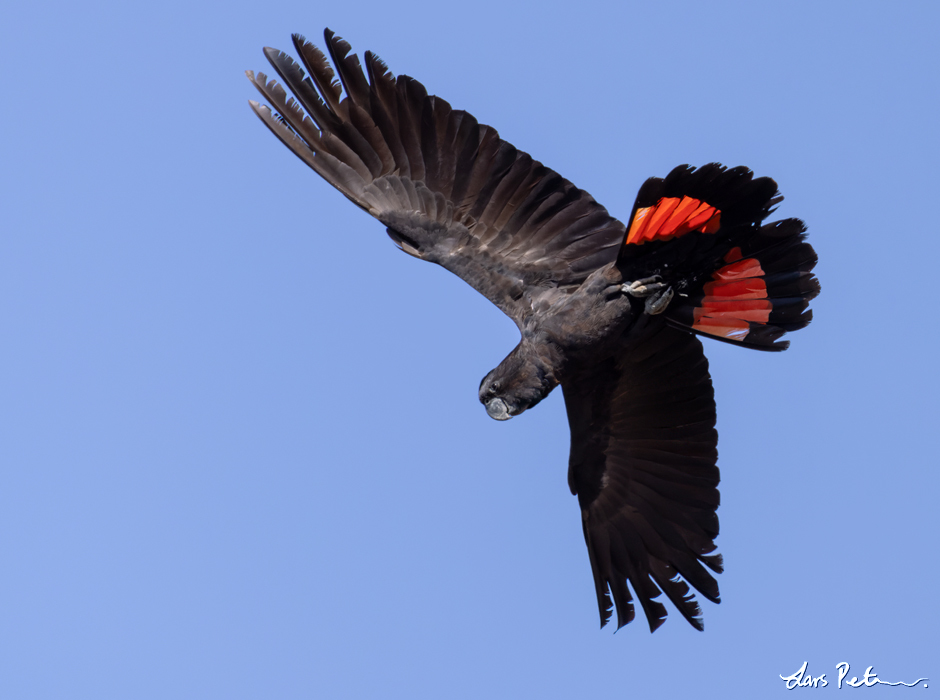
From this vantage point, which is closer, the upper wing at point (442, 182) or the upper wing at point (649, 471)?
the upper wing at point (442, 182)

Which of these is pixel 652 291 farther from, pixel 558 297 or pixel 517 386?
pixel 517 386

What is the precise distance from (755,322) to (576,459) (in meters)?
1.87

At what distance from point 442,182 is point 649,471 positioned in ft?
8.07

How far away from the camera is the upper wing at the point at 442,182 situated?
305 inches

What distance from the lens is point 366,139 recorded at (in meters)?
7.94

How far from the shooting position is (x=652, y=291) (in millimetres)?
7070

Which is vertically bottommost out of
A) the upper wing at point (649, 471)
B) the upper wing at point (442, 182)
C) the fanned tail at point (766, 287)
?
the upper wing at point (649, 471)

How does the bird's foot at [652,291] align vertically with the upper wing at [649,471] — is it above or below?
above

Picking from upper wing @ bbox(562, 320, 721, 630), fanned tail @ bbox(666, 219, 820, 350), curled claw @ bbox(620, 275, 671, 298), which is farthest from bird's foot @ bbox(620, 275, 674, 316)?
upper wing @ bbox(562, 320, 721, 630)

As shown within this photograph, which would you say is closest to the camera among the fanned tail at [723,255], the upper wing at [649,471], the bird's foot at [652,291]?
the fanned tail at [723,255]

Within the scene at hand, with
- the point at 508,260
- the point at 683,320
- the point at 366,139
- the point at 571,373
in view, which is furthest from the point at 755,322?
the point at 366,139

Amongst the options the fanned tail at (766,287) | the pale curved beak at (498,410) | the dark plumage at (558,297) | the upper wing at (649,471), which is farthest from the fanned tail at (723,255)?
the pale curved beak at (498,410)

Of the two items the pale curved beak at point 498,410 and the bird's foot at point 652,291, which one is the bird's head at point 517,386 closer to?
the pale curved beak at point 498,410

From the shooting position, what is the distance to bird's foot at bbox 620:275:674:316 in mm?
7055
